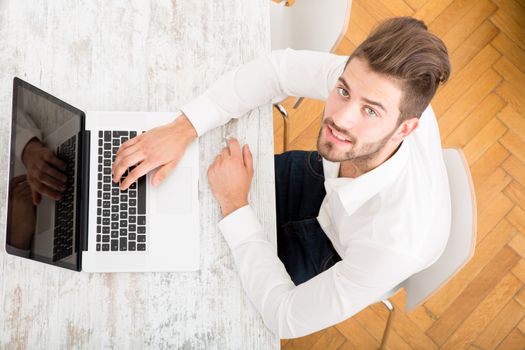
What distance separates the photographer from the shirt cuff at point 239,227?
1131mm

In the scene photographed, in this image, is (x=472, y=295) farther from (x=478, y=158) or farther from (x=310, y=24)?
(x=310, y=24)

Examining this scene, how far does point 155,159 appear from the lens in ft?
3.83

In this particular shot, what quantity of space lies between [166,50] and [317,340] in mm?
1232

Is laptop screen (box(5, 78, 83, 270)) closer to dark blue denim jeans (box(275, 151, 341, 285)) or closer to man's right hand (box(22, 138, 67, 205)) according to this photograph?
man's right hand (box(22, 138, 67, 205))

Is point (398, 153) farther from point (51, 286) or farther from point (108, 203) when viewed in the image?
point (51, 286)

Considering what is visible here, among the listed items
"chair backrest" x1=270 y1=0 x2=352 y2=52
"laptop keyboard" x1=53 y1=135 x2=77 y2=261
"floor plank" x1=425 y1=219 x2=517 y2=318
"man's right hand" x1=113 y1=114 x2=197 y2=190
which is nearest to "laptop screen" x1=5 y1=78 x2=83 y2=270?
"laptop keyboard" x1=53 y1=135 x2=77 y2=261

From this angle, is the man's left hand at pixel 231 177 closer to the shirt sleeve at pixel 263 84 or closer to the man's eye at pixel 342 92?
the shirt sleeve at pixel 263 84

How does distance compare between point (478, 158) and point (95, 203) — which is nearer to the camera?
point (95, 203)

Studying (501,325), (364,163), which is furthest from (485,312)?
(364,163)

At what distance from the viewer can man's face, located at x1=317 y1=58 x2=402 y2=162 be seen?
105cm

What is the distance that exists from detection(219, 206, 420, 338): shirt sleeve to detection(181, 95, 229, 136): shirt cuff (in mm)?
224

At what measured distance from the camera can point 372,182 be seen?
113 centimetres

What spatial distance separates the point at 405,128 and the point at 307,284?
398 millimetres

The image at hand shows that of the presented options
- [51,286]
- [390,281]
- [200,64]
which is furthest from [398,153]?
[51,286]
